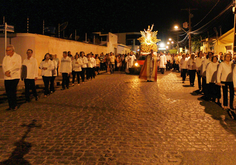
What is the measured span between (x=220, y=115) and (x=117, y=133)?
345 centimetres

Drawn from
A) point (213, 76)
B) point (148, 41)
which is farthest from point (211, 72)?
point (148, 41)

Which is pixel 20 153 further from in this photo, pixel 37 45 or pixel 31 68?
pixel 37 45

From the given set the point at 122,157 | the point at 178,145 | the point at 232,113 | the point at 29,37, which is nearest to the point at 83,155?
the point at 122,157

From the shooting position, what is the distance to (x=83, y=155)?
4512mm

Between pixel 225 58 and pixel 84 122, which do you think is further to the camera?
pixel 225 58

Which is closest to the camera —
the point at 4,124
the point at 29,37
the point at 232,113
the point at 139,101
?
the point at 4,124

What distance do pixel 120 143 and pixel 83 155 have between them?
2.94ft

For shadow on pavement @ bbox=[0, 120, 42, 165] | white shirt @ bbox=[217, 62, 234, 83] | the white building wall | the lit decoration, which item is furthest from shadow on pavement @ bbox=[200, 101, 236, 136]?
the lit decoration

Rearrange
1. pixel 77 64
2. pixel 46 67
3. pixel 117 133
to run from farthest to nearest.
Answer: pixel 77 64, pixel 46 67, pixel 117 133

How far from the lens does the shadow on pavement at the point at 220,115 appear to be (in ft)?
20.8

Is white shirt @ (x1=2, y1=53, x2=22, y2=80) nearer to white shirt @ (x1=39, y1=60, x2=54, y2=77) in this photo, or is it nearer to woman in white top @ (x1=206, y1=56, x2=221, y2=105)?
white shirt @ (x1=39, y1=60, x2=54, y2=77)

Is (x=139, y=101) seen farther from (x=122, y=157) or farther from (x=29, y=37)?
(x=29, y=37)

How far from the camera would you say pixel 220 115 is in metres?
7.66

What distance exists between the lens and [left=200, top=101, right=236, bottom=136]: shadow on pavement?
633 cm
